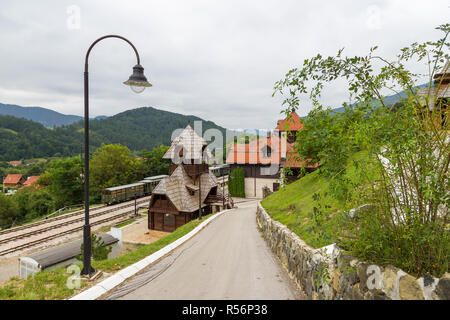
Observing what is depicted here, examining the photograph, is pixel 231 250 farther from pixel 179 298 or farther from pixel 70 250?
pixel 70 250

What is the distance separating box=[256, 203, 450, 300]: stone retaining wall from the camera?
112 inches

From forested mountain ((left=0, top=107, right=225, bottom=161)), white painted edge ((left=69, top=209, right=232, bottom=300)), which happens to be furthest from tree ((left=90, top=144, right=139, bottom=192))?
forested mountain ((left=0, top=107, right=225, bottom=161))

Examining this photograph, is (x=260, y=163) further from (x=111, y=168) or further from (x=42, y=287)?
(x=42, y=287)

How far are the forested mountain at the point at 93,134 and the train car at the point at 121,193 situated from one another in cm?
7419

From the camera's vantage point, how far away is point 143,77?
21.5 feet

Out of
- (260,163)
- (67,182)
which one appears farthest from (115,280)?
(67,182)

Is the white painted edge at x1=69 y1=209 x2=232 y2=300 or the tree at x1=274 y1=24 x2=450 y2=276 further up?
the tree at x1=274 y1=24 x2=450 y2=276

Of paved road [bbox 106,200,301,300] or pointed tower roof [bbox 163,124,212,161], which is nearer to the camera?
paved road [bbox 106,200,301,300]

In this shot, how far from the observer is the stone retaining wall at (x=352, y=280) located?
2.85 m

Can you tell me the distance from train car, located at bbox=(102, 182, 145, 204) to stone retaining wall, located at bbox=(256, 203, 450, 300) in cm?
3128

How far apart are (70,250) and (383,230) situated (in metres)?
15.2

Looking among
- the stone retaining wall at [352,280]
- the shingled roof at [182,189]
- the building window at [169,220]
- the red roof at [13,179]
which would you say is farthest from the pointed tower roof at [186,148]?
the red roof at [13,179]

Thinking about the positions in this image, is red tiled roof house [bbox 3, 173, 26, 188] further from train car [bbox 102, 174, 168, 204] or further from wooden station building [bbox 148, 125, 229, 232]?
wooden station building [bbox 148, 125, 229, 232]

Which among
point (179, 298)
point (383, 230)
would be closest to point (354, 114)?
point (383, 230)
